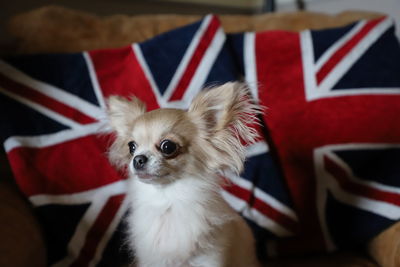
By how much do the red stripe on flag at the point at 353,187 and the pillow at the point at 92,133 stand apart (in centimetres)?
19

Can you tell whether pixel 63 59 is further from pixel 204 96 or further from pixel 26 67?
pixel 204 96

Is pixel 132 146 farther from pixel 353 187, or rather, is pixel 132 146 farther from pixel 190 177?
pixel 353 187

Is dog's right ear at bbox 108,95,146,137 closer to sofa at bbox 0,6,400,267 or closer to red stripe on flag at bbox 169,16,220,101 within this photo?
red stripe on flag at bbox 169,16,220,101

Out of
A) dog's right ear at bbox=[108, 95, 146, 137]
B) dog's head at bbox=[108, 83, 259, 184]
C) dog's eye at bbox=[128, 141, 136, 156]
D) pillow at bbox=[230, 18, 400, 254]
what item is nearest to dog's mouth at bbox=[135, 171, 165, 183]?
dog's head at bbox=[108, 83, 259, 184]

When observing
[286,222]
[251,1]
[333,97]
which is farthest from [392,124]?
[251,1]

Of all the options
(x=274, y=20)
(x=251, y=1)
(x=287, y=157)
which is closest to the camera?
(x=287, y=157)

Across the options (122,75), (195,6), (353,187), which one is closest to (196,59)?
(122,75)

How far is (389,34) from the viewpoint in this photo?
1353 mm

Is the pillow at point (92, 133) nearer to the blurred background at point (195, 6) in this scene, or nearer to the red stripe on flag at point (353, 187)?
the red stripe on flag at point (353, 187)

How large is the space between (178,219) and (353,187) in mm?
679

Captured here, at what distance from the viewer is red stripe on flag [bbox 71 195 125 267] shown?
1182 millimetres

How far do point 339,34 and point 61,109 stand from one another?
1.05 metres

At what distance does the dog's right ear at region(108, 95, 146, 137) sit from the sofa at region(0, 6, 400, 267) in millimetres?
387

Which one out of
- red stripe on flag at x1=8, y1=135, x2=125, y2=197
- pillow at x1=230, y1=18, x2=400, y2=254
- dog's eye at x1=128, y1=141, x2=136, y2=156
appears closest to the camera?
dog's eye at x1=128, y1=141, x2=136, y2=156
